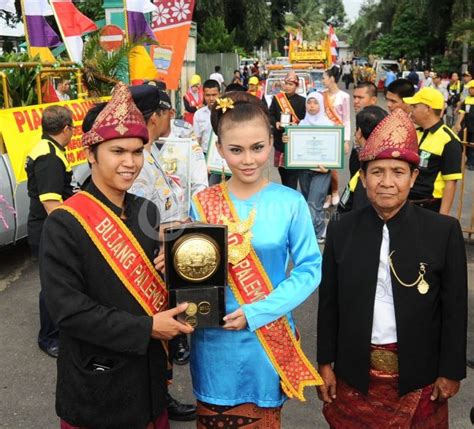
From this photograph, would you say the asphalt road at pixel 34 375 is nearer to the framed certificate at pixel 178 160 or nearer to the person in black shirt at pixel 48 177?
the person in black shirt at pixel 48 177

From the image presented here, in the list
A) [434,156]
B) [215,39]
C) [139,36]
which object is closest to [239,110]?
[434,156]

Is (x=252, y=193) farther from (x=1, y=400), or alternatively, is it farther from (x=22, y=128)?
(x=22, y=128)

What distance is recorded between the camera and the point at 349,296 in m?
2.15

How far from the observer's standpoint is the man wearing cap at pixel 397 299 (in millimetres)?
2072

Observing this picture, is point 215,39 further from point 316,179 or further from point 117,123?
point 117,123

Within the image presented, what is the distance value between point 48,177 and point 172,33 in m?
5.07

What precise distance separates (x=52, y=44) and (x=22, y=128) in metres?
2.45

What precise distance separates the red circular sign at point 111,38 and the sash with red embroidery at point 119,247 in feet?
17.8

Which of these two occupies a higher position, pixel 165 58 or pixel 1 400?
pixel 165 58

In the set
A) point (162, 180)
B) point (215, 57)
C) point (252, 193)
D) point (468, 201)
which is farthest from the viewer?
point (215, 57)

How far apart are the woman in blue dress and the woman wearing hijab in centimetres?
423

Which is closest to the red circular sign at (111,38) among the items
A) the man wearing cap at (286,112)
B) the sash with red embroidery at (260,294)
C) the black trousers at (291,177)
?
the man wearing cap at (286,112)

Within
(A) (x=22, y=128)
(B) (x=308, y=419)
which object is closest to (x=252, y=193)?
(B) (x=308, y=419)

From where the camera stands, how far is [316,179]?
6457 millimetres
